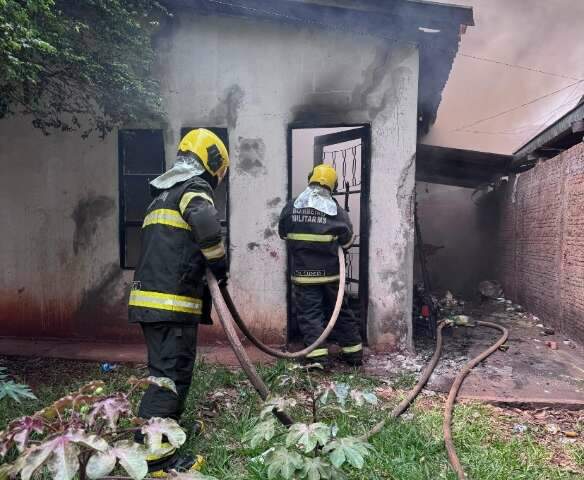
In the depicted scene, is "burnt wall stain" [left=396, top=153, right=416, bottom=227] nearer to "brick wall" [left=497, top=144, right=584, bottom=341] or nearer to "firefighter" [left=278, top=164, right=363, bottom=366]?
"firefighter" [left=278, top=164, right=363, bottom=366]

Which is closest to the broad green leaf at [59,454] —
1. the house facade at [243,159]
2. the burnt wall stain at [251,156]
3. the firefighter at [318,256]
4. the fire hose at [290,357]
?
the fire hose at [290,357]

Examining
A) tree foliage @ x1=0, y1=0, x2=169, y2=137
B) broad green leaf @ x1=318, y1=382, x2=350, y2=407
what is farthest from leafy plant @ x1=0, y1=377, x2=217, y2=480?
tree foliage @ x1=0, y1=0, x2=169, y2=137

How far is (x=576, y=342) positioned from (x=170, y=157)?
5.42 meters

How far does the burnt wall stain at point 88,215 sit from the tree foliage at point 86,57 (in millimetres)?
1017

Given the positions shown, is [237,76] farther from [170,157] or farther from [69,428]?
[69,428]

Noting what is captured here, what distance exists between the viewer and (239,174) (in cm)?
492

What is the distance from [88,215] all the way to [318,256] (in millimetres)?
2876

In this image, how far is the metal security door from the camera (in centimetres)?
476

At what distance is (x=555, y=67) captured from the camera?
16.5 metres

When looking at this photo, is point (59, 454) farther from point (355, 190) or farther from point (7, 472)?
point (355, 190)

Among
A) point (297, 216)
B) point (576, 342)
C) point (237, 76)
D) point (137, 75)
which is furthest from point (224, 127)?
point (576, 342)

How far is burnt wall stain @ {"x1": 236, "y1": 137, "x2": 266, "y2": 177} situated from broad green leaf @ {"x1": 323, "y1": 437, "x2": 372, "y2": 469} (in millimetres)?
3683

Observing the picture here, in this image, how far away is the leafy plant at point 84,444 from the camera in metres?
1.07

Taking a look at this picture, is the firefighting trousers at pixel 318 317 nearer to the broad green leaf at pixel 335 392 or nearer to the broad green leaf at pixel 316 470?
the broad green leaf at pixel 335 392
